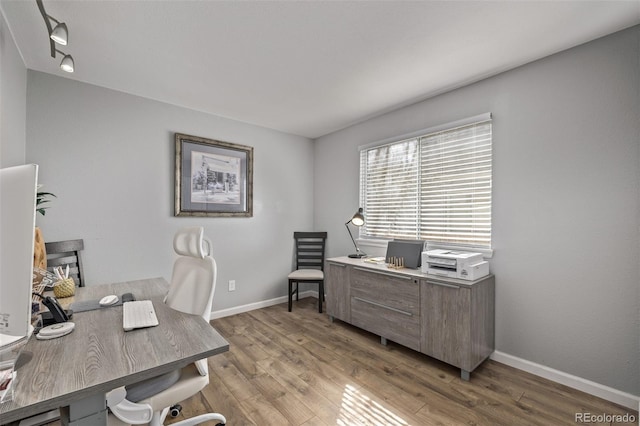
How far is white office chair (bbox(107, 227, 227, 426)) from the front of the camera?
99cm

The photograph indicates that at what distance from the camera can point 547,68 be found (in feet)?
6.89

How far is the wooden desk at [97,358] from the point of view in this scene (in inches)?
29.8

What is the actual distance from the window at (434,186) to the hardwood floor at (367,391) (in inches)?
43.5

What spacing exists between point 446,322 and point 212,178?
2.85 metres

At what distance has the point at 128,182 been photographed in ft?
8.95

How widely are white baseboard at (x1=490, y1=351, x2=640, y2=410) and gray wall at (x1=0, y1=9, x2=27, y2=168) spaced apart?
12.8ft

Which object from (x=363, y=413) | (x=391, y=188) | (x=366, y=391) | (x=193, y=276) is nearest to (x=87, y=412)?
(x=193, y=276)

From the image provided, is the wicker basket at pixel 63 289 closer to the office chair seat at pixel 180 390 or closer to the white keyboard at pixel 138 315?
the white keyboard at pixel 138 315

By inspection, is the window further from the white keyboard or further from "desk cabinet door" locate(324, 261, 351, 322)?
the white keyboard

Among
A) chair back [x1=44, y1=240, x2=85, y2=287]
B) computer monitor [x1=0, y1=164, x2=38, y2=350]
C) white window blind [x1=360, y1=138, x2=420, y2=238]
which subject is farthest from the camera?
white window blind [x1=360, y1=138, x2=420, y2=238]

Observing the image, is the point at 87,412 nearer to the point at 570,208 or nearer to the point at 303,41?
the point at 303,41

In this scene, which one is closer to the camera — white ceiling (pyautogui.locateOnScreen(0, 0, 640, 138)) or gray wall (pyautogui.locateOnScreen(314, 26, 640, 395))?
white ceiling (pyautogui.locateOnScreen(0, 0, 640, 138))

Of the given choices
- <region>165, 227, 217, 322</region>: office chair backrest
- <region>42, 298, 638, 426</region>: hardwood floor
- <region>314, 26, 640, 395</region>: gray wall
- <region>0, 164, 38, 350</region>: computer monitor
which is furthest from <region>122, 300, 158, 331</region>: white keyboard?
<region>314, 26, 640, 395</region>: gray wall

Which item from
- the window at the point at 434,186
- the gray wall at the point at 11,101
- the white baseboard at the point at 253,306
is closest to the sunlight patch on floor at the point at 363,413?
the window at the point at 434,186
